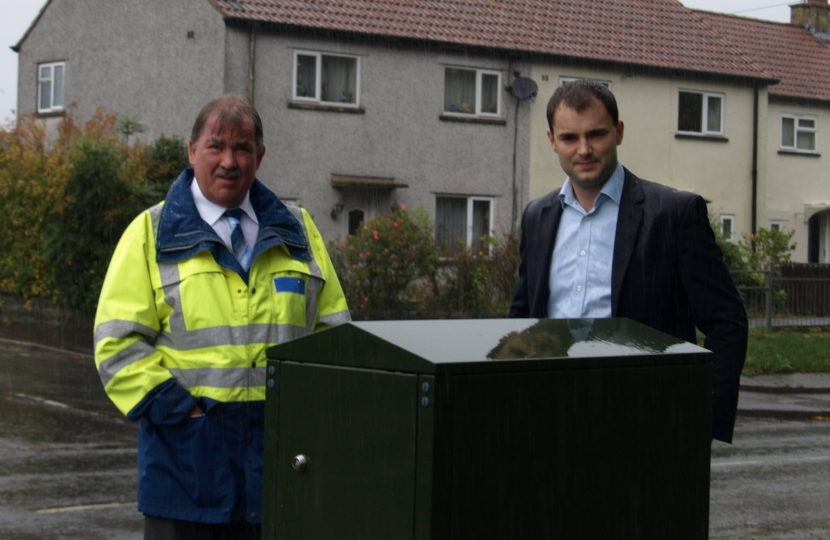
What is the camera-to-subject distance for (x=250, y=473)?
337 cm

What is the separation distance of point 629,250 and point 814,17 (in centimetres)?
3358

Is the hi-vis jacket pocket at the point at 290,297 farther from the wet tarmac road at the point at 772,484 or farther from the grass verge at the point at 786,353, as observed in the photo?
the grass verge at the point at 786,353

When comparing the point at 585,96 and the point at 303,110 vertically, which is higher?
the point at 303,110

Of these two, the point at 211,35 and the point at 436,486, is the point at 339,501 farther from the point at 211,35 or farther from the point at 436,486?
the point at 211,35

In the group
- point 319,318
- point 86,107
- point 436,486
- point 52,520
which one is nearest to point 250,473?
point 319,318

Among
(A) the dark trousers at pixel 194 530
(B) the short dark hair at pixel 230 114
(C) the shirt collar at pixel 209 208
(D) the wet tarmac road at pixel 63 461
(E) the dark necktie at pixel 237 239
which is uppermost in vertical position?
(B) the short dark hair at pixel 230 114

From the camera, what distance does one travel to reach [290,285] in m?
3.54

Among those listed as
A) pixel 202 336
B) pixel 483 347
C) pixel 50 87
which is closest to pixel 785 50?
pixel 50 87

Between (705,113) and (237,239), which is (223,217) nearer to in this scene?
(237,239)

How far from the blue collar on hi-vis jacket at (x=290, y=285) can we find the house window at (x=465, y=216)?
20213 mm

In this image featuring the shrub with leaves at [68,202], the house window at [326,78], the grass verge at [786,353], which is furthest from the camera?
the house window at [326,78]

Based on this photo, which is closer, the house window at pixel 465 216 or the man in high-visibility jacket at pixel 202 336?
the man in high-visibility jacket at pixel 202 336

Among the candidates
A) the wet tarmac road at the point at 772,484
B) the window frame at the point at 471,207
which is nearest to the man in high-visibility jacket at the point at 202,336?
the wet tarmac road at the point at 772,484

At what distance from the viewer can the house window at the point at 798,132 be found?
2953cm
